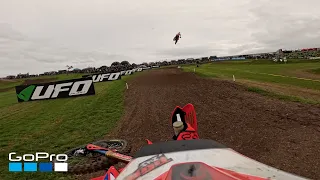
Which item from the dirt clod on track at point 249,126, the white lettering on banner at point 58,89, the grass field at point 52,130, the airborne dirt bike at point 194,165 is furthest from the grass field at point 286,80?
the white lettering on banner at point 58,89

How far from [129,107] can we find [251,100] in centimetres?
767

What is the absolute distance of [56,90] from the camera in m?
23.5

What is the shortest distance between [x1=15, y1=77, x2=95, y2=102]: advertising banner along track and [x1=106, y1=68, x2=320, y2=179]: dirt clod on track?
724 cm

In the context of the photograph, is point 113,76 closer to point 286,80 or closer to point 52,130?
point 286,80

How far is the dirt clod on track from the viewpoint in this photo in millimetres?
7543

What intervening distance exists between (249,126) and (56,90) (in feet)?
60.5

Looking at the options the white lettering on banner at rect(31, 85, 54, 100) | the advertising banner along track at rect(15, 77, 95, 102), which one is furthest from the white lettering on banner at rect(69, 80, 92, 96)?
the white lettering on banner at rect(31, 85, 54, 100)

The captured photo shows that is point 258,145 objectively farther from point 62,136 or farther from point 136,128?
point 62,136

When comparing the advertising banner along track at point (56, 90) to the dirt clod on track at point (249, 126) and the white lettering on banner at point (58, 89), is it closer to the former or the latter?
the white lettering on banner at point (58, 89)

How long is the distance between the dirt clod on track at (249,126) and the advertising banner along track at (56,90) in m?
7.24

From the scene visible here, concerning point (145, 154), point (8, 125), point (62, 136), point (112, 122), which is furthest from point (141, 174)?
point (8, 125)

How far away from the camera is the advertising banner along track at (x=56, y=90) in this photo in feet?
75.7

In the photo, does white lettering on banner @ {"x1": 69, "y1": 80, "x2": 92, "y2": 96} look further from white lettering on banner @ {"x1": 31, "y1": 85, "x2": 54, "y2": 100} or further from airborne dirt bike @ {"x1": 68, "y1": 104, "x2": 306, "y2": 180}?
airborne dirt bike @ {"x1": 68, "y1": 104, "x2": 306, "y2": 180}

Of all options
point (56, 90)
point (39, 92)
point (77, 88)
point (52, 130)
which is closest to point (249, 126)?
point (52, 130)
